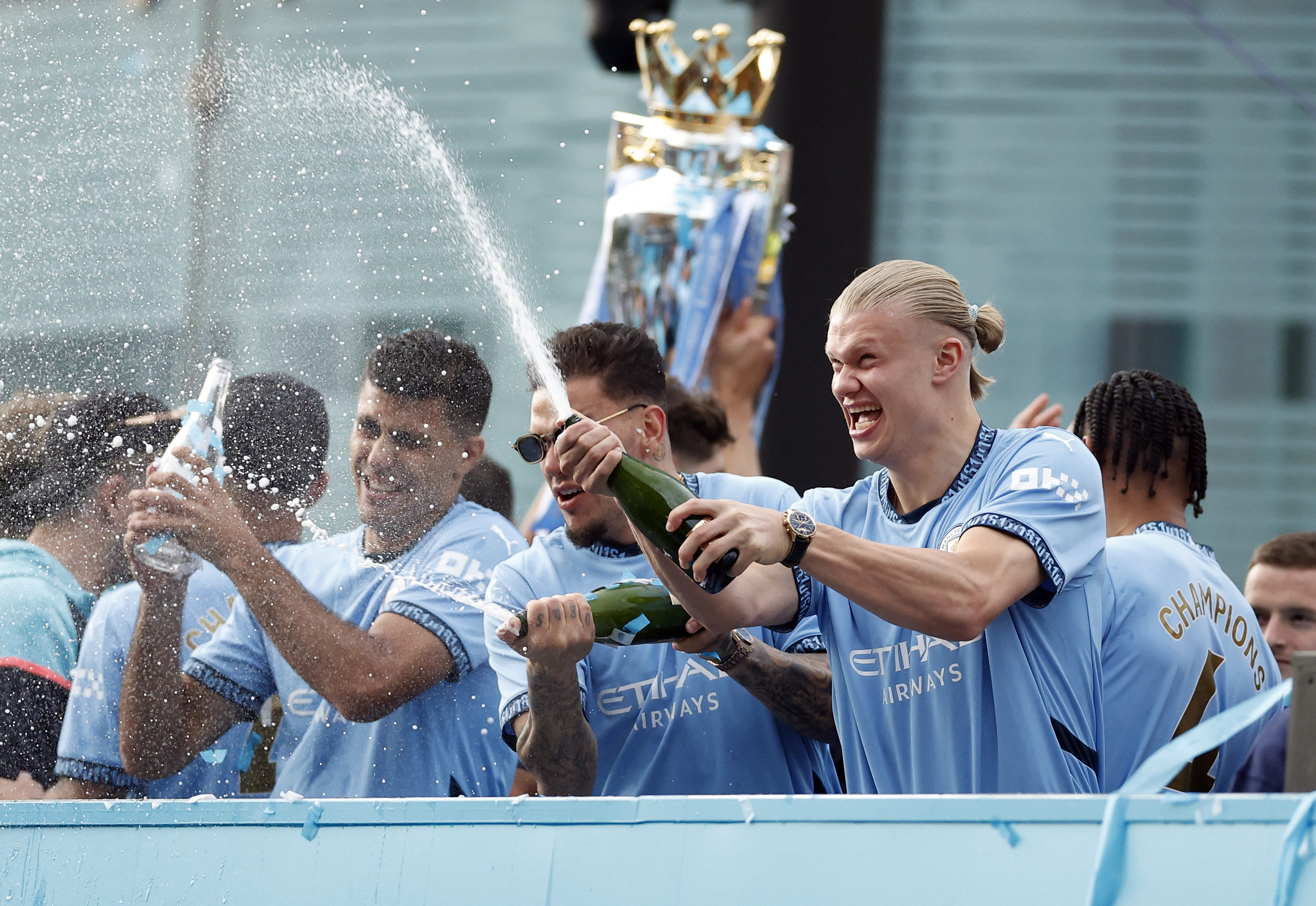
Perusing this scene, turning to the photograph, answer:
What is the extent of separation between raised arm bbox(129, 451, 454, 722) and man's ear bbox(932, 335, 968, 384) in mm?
981

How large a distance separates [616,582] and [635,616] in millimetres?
221

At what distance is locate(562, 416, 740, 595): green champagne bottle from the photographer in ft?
6.00

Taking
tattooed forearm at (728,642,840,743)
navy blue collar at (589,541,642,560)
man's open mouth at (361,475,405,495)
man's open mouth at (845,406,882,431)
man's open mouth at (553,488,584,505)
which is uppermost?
man's open mouth at (845,406,882,431)

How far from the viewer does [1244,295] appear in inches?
253

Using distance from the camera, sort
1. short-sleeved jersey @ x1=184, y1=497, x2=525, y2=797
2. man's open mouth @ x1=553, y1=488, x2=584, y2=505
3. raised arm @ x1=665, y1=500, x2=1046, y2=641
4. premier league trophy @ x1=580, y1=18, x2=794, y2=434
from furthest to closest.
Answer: premier league trophy @ x1=580, y1=18, x2=794, y2=434, short-sleeved jersey @ x1=184, y1=497, x2=525, y2=797, man's open mouth @ x1=553, y1=488, x2=584, y2=505, raised arm @ x1=665, y1=500, x2=1046, y2=641

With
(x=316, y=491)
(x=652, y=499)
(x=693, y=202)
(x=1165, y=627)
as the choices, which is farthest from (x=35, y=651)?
(x=693, y=202)

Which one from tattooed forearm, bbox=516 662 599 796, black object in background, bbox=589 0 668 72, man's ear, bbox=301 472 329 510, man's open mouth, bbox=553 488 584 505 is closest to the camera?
tattooed forearm, bbox=516 662 599 796

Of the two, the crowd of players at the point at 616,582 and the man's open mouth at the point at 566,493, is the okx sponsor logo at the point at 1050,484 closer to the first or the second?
the crowd of players at the point at 616,582

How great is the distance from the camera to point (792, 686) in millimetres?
2301

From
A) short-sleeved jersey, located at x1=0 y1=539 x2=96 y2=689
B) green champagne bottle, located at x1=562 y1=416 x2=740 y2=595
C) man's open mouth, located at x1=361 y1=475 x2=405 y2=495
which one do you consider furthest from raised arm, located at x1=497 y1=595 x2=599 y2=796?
short-sleeved jersey, located at x1=0 y1=539 x2=96 y2=689

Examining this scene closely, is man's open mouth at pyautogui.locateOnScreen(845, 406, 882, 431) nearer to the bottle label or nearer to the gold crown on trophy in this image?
the bottle label

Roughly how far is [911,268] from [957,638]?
1.82 feet

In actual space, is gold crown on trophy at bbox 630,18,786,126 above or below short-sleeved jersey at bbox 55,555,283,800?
above

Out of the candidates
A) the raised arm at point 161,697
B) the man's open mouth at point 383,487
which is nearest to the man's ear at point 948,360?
A: the man's open mouth at point 383,487
